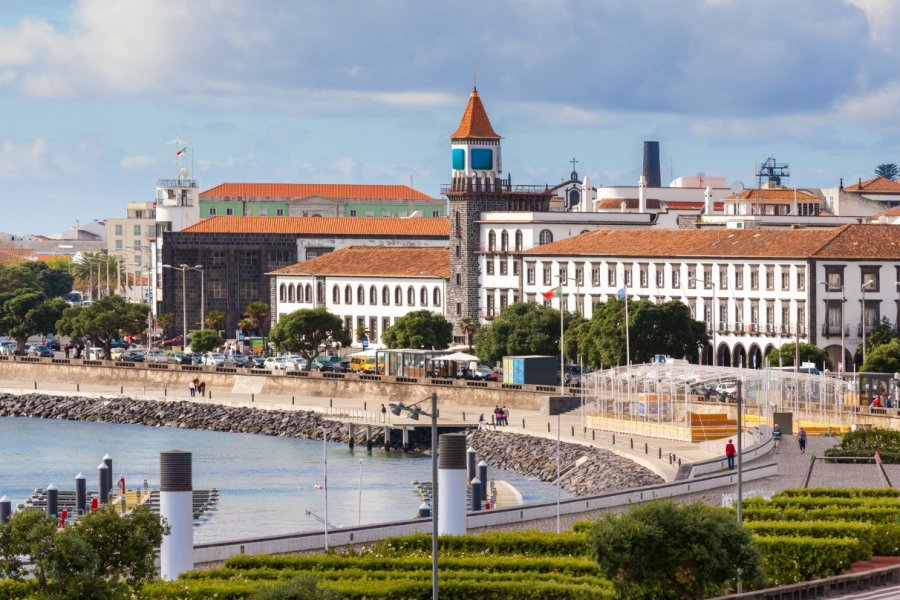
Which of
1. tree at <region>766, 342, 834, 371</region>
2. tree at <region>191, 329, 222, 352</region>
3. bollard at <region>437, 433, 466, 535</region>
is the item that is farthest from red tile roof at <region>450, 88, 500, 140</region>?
bollard at <region>437, 433, 466, 535</region>

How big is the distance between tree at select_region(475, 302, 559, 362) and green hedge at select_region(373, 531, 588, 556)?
7824cm

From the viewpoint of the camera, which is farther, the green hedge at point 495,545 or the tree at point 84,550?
the green hedge at point 495,545

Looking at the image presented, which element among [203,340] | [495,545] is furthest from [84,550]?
[203,340]

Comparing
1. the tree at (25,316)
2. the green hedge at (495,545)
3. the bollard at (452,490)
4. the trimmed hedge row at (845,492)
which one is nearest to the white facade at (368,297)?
the tree at (25,316)

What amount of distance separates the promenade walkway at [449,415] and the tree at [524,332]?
758 centimetres

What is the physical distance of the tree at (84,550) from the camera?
4662 cm

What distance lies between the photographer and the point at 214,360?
156 meters

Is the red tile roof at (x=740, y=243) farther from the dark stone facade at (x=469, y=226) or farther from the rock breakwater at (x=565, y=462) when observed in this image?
the rock breakwater at (x=565, y=462)

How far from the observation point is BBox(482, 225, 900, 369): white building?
126 meters

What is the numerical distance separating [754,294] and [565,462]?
103ft

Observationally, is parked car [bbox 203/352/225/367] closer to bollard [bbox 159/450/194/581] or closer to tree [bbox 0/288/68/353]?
tree [bbox 0/288/68/353]

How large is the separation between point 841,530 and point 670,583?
27.3 feet

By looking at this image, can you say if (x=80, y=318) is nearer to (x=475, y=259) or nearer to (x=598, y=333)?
(x=475, y=259)

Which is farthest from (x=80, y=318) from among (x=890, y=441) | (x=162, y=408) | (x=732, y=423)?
(x=890, y=441)
